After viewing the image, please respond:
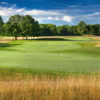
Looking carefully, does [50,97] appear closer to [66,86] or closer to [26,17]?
[66,86]

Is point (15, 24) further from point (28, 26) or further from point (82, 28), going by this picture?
point (82, 28)

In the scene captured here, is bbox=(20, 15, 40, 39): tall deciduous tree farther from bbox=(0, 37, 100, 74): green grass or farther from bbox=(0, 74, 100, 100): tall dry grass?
bbox=(0, 74, 100, 100): tall dry grass

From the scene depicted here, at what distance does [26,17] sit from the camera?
71.2 metres

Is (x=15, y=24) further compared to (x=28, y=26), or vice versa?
(x=15, y=24)

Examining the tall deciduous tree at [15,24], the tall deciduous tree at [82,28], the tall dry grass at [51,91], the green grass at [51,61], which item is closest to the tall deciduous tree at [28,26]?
the tall deciduous tree at [15,24]

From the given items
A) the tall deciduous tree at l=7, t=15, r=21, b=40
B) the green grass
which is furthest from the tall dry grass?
the tall deciduous tree at l=7, t=15, r=21, b=40

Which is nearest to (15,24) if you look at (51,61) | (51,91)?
(51,61)

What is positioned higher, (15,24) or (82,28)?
(15,24)

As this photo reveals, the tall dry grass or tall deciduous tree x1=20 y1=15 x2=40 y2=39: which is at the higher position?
tall deciduous tree x1=20 y1=15 x2=40 y2=39

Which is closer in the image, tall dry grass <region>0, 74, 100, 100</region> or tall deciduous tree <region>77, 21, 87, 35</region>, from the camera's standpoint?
tall dry grass <region>0, 74, 100, 100</region>

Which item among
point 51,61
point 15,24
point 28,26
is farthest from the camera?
point 15,24

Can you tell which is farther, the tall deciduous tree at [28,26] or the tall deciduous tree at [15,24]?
the tall deciduous tree at [28,26]

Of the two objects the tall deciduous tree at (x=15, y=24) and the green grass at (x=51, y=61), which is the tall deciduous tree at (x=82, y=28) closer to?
the tall deciduous tree at (x=15, y=24)

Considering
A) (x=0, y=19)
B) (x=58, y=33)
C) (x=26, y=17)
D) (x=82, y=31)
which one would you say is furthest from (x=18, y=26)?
(x=58, y=33)
